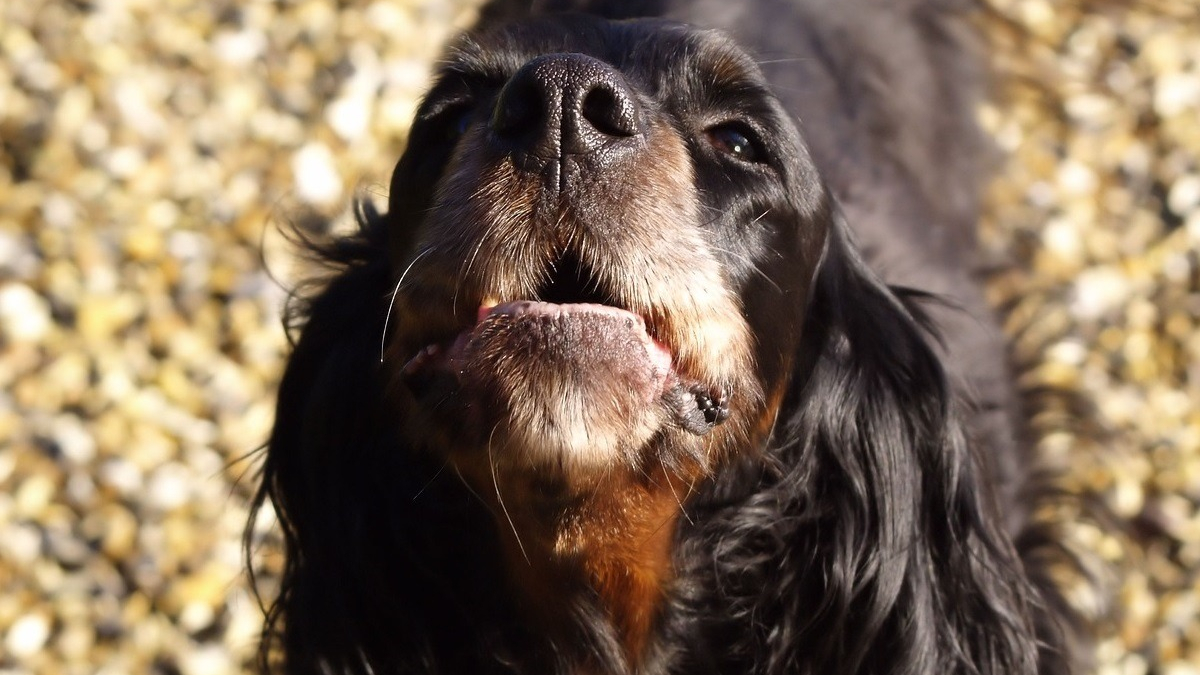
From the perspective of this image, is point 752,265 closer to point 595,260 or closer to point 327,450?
point 595,260

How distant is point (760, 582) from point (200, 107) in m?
2.32

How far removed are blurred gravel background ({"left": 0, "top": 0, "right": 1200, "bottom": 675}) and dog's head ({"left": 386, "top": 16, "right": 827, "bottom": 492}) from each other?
115 centimetres

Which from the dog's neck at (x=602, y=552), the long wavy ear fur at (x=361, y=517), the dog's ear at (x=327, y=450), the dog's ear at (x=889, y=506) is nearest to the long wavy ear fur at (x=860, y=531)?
the dog's ear at (x=889, y=506)

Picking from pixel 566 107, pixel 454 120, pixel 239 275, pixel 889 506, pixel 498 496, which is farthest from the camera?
pixel 239 275

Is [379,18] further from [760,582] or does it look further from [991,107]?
[760,582]

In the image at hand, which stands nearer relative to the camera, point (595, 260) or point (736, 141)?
point (595, 260)

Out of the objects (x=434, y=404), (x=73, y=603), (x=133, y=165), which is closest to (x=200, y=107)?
(x=133, y=165)

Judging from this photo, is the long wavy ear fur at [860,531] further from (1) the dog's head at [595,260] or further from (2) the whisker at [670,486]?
(1) the dog's head at [595,260]

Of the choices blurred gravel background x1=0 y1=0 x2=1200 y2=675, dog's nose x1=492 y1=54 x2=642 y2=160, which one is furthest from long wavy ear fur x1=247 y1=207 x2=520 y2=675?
blurred gravel background x1=0 y1=0 x2=1200 y2=675

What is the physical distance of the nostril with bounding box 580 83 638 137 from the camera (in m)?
1.76

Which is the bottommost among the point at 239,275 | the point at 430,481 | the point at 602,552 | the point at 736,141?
the point at 239,275

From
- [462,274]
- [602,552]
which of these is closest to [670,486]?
[602,552]

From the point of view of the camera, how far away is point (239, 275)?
3.70 meters

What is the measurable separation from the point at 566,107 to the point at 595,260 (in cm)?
20
